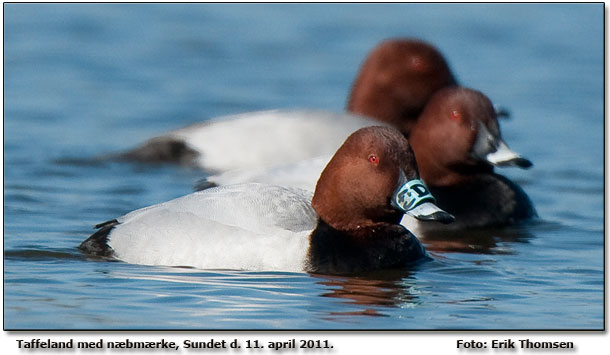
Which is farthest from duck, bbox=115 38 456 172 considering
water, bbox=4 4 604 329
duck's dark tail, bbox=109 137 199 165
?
water, bbox=4 4 604 329

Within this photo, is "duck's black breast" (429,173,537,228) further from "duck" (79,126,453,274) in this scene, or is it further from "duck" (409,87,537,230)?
"duck" (79,126,453,274)

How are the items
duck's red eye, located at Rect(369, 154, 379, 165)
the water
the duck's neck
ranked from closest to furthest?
the water, duck's red eye, located at Rect(369, 154, 379, 165), the duck's neck

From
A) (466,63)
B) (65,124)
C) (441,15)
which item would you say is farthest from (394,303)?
(441,15)

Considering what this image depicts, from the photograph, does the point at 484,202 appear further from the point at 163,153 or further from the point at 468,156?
the point at 163,153

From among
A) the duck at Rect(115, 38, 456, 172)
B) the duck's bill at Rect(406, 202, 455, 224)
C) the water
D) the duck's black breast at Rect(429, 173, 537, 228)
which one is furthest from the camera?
the duck at Rect(115, 38, 456, 172)

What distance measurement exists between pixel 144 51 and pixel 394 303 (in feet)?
32.9

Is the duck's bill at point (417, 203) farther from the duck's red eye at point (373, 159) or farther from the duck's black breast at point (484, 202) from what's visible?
the duck's black breast at point (484, 202)

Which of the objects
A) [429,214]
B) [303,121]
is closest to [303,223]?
[429,214]

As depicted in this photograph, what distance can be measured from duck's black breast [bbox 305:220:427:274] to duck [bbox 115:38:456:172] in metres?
3.11

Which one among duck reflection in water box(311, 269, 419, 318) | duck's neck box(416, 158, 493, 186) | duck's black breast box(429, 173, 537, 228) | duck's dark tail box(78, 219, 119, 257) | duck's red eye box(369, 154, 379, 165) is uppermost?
duck's red eye box(369, 154, 379, 165)

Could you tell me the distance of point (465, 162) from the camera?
856 centimetres

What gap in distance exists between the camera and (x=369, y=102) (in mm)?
10648

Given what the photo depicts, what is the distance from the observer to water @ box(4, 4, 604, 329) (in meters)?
6.14

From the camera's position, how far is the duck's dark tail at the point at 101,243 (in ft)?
22.6
